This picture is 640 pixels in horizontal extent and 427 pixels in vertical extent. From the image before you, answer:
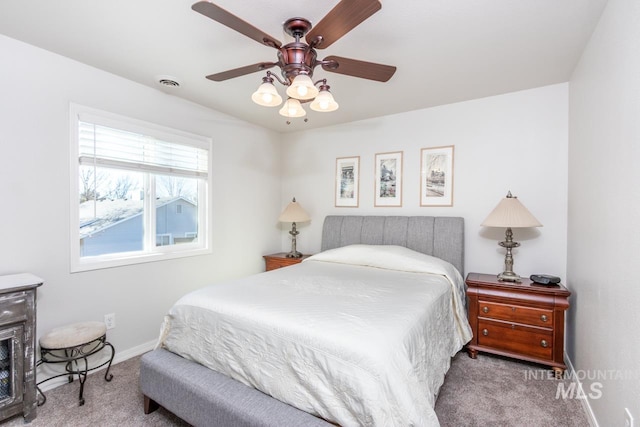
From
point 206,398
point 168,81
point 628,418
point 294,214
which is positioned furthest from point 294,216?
point 628,418

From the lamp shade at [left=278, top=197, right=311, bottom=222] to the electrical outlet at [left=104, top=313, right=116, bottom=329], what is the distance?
1.97 meters

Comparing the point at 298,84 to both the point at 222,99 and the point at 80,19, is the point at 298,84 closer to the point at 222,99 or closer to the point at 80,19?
the point at 80,19

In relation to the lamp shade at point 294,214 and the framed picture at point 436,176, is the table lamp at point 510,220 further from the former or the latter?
the lamp shade at point 294,214

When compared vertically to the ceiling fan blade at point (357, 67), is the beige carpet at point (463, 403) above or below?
below

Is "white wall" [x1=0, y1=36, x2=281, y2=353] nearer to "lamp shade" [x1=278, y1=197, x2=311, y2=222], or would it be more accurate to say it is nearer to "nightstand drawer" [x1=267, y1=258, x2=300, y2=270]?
"nightstand drawer" [x1=267, y1=258, x2=300, y2=270]

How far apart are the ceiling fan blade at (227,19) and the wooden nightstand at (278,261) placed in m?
2.64

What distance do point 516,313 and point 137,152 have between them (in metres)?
3.54

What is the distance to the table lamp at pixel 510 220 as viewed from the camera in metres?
2.46

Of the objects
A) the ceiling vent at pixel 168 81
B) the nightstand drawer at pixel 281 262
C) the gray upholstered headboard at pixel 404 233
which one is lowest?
the nightstand drawer at pixel 281 262

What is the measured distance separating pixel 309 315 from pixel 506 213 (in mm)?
1941

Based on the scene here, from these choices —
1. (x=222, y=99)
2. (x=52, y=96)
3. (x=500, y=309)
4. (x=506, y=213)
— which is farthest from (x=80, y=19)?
(x=500, y=309)

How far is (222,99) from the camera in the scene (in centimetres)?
308

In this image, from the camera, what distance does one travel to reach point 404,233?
332 cm

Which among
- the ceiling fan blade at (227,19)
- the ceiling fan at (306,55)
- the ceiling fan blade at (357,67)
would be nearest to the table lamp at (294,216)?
the ceiling fan at (306,55)
